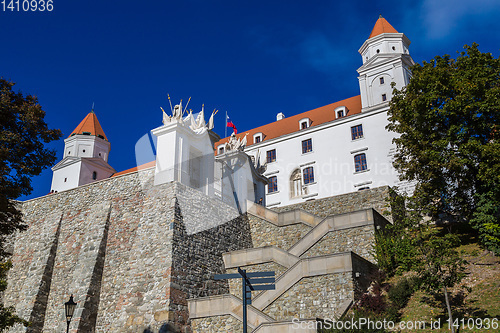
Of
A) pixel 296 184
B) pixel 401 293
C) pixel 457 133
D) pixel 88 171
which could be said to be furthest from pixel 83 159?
pixel 401 293

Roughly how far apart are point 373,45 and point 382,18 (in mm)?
5364

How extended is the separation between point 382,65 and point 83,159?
29195mm

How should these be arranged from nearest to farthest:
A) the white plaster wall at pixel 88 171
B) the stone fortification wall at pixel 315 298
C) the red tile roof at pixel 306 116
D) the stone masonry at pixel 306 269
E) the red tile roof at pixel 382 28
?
the stone fortification wall at pixel 315 298
the stone masonry at pixel 306 269
the red tile roof at pixel 306 116
the red tile roof at pixel 382 28
the white plaster wall at pixel 88 171

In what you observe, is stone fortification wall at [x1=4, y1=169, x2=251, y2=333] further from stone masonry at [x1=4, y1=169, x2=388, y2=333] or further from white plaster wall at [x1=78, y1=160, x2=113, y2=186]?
white plaster wall at [x1=78, y1=160, x2=113, y2=186]

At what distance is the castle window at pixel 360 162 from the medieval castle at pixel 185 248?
38.1 feet

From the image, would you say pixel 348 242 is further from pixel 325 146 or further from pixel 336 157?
pixel 325 146

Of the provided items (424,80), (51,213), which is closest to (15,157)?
(51,213)

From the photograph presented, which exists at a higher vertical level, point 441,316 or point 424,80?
point 424,80

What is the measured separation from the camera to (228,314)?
16922 millimetres

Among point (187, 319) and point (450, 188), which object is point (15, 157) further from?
point (450, 188)

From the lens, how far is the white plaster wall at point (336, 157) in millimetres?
37375

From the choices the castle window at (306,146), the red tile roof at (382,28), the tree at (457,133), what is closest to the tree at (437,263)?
the tree at (457,133)

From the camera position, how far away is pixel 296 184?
4141 centimetres

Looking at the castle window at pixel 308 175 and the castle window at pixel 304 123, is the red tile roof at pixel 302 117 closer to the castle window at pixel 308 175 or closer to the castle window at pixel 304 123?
the castle window at pixel 304 123
